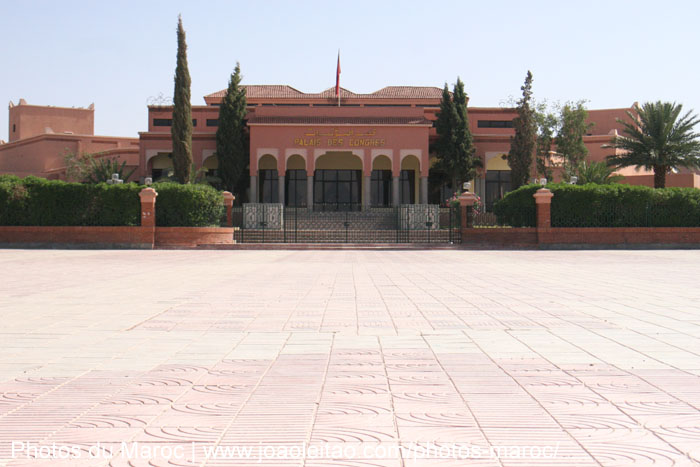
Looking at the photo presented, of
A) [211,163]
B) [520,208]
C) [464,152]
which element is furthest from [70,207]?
[464,152]

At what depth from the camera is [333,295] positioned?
861 centimetres

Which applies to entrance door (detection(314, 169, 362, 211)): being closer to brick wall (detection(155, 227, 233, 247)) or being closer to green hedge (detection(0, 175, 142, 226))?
brick wall (detection(155, 227, 233, 247))

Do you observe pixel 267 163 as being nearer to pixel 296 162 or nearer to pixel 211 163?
pixel 296 162

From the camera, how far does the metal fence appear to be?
26.7 metres

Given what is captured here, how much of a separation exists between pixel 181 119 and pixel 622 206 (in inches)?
929

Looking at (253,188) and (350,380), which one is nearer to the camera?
(350,380)

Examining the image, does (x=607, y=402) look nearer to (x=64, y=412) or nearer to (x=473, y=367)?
(x=473, y=367)

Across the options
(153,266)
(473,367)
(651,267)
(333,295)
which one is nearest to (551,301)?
(333,295)

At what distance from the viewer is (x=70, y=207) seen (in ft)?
77.5

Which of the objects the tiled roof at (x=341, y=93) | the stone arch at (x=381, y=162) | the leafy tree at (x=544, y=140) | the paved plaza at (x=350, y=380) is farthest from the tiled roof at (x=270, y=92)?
the paved plaza at (x=350, y=380)

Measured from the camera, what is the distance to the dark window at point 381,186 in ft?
136

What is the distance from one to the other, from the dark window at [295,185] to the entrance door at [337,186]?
0.89 meters

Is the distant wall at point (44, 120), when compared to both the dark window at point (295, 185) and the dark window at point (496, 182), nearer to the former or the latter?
the dark window at point (295, 185)

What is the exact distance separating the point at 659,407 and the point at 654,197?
23.7 meters
